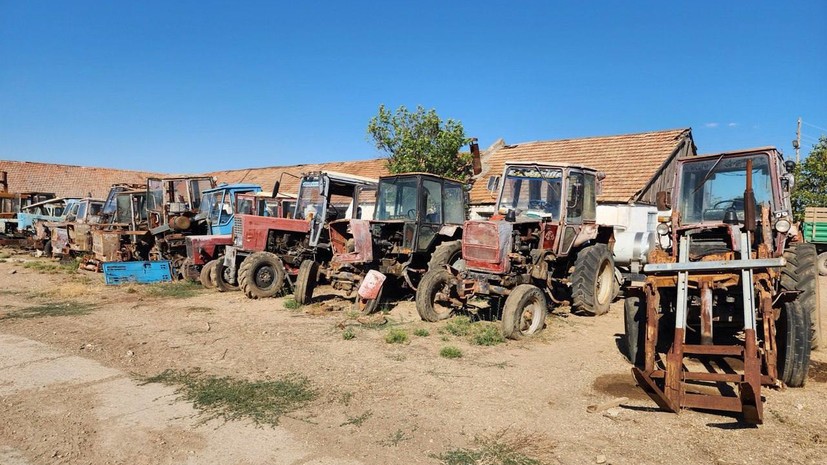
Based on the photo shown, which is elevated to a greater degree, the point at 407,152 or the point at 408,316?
the point at 407,152

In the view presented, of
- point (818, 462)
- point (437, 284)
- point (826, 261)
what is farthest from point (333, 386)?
point (826, 261)

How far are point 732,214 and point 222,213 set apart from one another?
396 inches

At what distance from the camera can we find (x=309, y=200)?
421 inches

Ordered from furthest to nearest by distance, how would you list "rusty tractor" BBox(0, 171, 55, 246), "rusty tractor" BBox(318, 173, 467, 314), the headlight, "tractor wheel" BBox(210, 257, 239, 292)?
"rusty tractor" BBox(0, 171, 55, 246) → "tractor wheel" BBox(210, 257, 239, 292) → "rusty tractor" BBox(318, 173, 467, 314) → the headlight

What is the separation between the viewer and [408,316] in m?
8.23

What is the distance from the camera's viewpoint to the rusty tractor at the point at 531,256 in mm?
7059

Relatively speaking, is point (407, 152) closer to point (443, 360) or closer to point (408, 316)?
point (408, 316)

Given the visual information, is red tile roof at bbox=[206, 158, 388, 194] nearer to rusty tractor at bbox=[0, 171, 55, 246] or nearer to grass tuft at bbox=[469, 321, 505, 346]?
rusty tractor at bbox=[0, 171, 55, 246]

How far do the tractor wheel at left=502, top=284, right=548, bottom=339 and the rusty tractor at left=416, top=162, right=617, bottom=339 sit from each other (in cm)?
1

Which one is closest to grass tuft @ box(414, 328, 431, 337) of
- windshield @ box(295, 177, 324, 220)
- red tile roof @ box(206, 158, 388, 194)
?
windshield @ box(295, 177, 324, 220)

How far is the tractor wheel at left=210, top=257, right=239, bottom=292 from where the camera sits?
1069 centimetres

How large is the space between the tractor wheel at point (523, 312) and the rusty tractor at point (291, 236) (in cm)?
454

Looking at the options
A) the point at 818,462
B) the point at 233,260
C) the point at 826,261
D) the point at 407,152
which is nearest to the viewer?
the point at 818,462

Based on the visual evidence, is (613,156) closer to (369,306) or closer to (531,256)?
(531,256)
